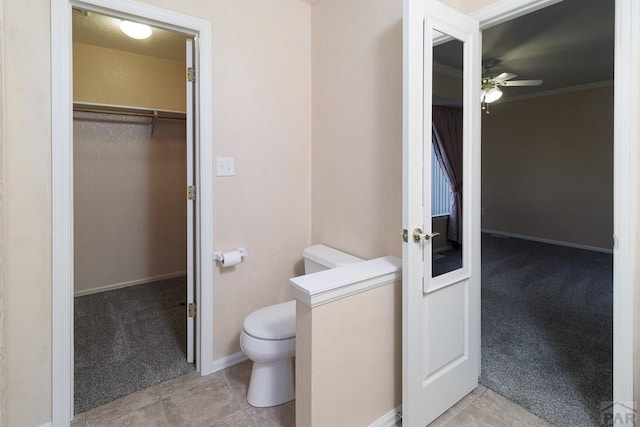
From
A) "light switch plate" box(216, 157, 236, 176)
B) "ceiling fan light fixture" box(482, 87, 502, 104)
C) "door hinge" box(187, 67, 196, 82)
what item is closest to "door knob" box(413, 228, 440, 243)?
"light switch plate" box(216, 157, 236, 176)

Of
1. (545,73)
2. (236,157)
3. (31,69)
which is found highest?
(545,73)

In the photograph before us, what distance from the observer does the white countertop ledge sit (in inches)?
51.1

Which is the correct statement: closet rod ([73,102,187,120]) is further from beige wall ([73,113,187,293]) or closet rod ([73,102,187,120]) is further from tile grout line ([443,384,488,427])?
tile grout line ([443,384,488,427])

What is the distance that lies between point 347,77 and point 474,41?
0.75m

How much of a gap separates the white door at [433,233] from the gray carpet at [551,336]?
36 centimetres

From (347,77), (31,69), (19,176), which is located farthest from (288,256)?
(31,69)

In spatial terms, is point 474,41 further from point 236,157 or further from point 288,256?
point 288,256

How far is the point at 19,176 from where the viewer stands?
1.45 metres

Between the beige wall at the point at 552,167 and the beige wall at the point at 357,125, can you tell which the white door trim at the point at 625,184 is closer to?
the beige wall at the point at 357,125

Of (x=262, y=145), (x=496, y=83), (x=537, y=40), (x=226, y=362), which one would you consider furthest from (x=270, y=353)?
(x=537, y=40)

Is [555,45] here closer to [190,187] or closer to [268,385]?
[190,187]

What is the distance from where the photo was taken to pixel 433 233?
5.08 ft

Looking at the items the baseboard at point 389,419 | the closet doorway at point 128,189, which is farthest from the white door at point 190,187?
the baseboard at point 389,419

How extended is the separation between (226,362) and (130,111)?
2615mm
